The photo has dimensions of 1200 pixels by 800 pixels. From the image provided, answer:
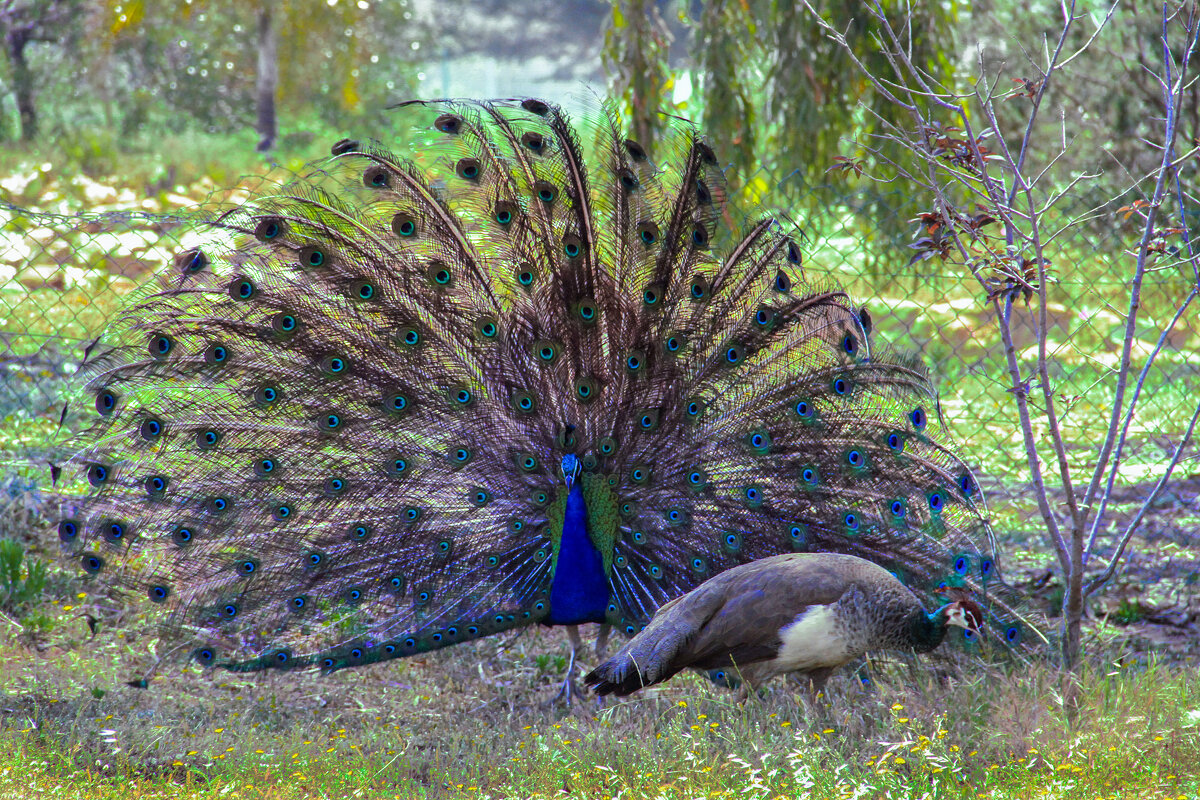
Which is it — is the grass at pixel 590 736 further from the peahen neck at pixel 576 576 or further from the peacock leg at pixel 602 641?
the peahen neck at pixel 576 576

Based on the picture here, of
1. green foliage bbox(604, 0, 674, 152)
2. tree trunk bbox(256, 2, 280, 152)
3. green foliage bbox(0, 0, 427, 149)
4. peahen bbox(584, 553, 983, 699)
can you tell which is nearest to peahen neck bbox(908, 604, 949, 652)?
peahen bbox(584, 553, 983, 699)

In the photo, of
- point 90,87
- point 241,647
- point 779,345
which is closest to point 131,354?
point 241,647

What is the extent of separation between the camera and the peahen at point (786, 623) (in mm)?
3797

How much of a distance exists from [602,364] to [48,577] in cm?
299

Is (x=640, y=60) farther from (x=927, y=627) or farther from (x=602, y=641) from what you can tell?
(x=927, y=627)

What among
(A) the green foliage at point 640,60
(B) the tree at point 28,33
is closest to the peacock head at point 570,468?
(A) the green foliage at point 640,60

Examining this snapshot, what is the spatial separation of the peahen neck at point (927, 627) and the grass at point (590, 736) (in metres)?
0.24

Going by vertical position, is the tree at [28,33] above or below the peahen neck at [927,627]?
above

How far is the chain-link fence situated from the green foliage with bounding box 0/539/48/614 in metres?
0.65

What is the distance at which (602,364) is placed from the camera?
464cm

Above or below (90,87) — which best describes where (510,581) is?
below

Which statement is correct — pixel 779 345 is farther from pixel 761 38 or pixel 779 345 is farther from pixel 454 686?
pixel 761 38


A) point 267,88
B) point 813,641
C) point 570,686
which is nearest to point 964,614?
point 813,641

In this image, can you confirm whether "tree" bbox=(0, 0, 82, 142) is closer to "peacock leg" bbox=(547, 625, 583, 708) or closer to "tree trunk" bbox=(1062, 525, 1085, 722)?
"peacock leg" bbox=(547, 625, 583, 708)
